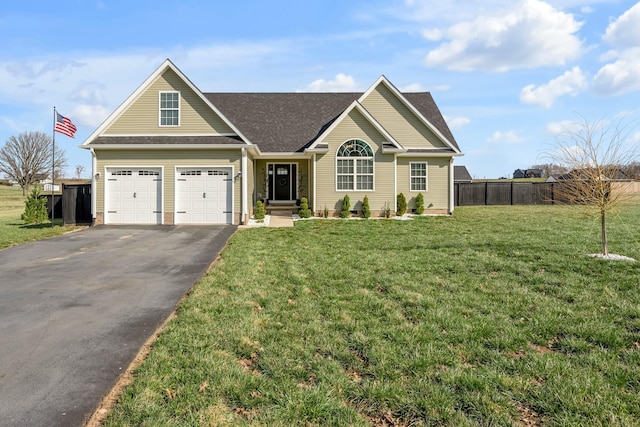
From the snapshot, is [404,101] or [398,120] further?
[398,120]

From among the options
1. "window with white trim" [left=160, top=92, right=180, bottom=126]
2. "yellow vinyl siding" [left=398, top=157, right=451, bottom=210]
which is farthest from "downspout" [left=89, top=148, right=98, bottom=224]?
"yellow vinyl siding" [left=398, top=157, right=451, bottom=210]

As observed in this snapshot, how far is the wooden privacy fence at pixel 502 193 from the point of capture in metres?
26.2

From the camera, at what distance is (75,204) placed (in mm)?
16047

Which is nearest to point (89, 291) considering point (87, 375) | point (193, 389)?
point (87, 375)

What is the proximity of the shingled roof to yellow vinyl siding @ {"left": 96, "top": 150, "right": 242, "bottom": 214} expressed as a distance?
3918mm

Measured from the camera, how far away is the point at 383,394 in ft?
10.2

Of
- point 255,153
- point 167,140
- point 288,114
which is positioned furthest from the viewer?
point 288,114

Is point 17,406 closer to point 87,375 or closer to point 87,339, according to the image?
point 87,375

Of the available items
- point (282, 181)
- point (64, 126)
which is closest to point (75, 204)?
point (64, 126)

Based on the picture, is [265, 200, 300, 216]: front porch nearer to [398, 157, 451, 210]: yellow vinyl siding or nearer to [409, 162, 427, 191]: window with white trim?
[398, 157, 451, 210]: yellow vinyl siding

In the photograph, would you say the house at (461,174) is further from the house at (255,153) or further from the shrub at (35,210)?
the shrub at (35,210)

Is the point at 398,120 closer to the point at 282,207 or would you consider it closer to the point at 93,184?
the point at 282,207

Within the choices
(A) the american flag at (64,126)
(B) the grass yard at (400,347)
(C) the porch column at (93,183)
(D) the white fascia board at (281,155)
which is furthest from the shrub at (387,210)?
(A) the american flag at (64,126)

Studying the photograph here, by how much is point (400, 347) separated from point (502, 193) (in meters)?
25.6
